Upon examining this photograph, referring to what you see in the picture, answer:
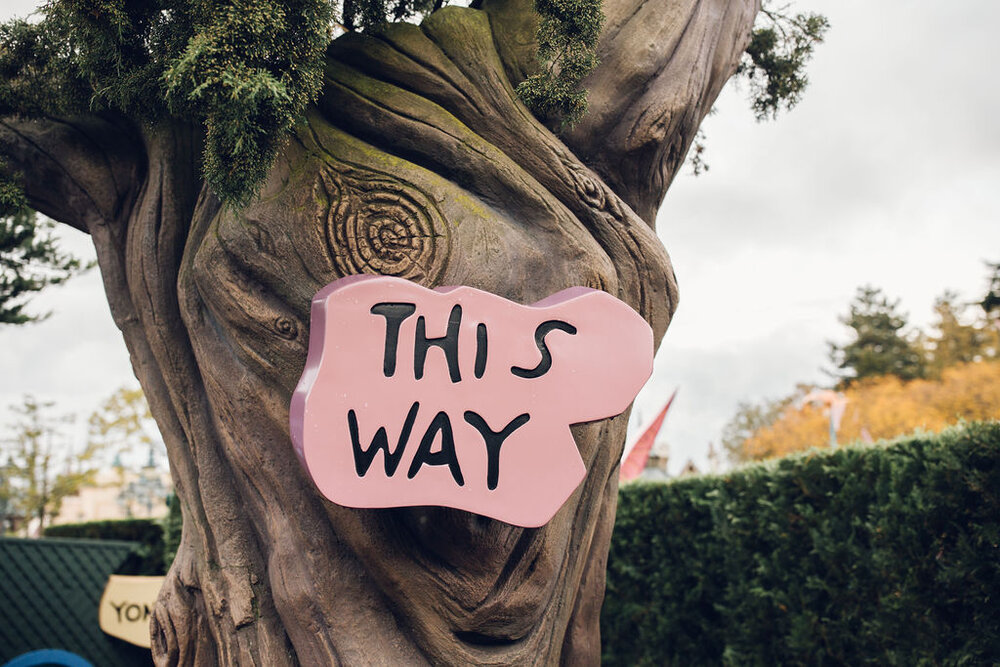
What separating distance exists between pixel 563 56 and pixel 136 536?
10766mm

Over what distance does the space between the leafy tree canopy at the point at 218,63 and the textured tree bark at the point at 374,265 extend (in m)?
0.26

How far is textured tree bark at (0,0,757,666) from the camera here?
3.42 metres

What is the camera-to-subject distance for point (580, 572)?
158 inches

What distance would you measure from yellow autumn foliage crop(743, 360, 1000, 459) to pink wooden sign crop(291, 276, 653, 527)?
21.9m

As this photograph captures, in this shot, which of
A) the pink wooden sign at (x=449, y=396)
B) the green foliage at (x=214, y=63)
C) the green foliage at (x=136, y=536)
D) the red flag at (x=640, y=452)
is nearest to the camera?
the green foliage at (x=214, y=63)

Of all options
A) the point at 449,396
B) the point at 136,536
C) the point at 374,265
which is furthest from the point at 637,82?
the point at 136,536

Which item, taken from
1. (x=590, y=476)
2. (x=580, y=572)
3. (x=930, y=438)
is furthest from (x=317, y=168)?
(x=930, y=438)

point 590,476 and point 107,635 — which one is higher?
point 590,476

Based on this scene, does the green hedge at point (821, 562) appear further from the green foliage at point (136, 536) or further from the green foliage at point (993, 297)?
the green foliage at point (993, 297)

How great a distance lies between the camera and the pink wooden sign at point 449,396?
2979 millimetres

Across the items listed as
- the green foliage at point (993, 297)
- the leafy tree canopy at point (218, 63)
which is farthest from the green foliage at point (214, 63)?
the green foliage at point (993, 297)

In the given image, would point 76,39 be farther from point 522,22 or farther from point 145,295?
point 522,22

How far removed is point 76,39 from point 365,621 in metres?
2.71

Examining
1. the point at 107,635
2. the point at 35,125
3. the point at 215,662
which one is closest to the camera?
the point at 215,662
